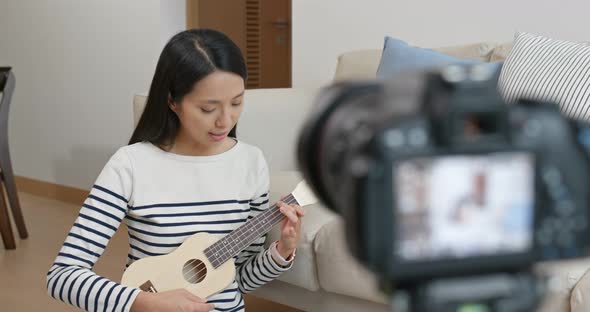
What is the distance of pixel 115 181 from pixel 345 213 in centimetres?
119

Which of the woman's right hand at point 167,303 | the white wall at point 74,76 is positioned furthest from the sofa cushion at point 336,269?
the white wall at point 74,76

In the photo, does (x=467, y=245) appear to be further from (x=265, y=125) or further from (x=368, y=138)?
(x=265, y=125)

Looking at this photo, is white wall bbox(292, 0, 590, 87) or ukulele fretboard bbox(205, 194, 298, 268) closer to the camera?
ukulele fretboard bbox(205, 194, 298, 268)

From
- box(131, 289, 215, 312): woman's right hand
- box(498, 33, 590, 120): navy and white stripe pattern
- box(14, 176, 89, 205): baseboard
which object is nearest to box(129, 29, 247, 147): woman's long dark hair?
box(131, 289, 215, 312): woman's right hand

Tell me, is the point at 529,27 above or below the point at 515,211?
below

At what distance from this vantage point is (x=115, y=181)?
62.0 inches

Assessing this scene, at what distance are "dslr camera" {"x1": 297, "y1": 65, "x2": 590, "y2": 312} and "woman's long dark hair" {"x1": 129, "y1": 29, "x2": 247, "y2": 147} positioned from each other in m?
1.11

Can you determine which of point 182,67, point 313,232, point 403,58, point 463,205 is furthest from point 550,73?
point 463,205

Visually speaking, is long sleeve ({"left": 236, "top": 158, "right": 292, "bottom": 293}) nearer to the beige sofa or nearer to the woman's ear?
the beige sofa

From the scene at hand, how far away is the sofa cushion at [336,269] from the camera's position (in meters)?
1.75

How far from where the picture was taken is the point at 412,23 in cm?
284

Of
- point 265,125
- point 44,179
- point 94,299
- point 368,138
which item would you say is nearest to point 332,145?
point 368,138

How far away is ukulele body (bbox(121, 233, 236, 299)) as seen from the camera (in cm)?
160

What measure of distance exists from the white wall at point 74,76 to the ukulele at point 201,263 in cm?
225
